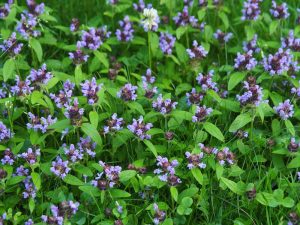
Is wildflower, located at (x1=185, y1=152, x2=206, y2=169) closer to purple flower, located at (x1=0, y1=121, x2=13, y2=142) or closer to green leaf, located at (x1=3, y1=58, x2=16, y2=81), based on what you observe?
purple flower, located at (x1=0, y1=121, x2=13, y2=142)

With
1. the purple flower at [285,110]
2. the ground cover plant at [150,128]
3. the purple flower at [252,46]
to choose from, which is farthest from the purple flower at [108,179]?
the purple flower at [252,46]

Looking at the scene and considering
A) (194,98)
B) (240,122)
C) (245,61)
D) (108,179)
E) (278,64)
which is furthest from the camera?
(245,61)

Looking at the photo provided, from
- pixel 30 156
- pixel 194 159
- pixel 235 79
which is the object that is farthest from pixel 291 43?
pixel 30 156

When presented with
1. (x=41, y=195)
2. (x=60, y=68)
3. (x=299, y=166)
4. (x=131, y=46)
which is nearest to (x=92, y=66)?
(x=60, y=68)

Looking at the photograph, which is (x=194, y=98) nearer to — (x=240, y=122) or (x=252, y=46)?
(x=240, y=122)

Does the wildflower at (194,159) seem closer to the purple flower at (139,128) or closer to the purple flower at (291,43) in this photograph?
the purple flower at (139,128)

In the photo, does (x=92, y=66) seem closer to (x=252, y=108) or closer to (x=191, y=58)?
(x=191, y=58)
